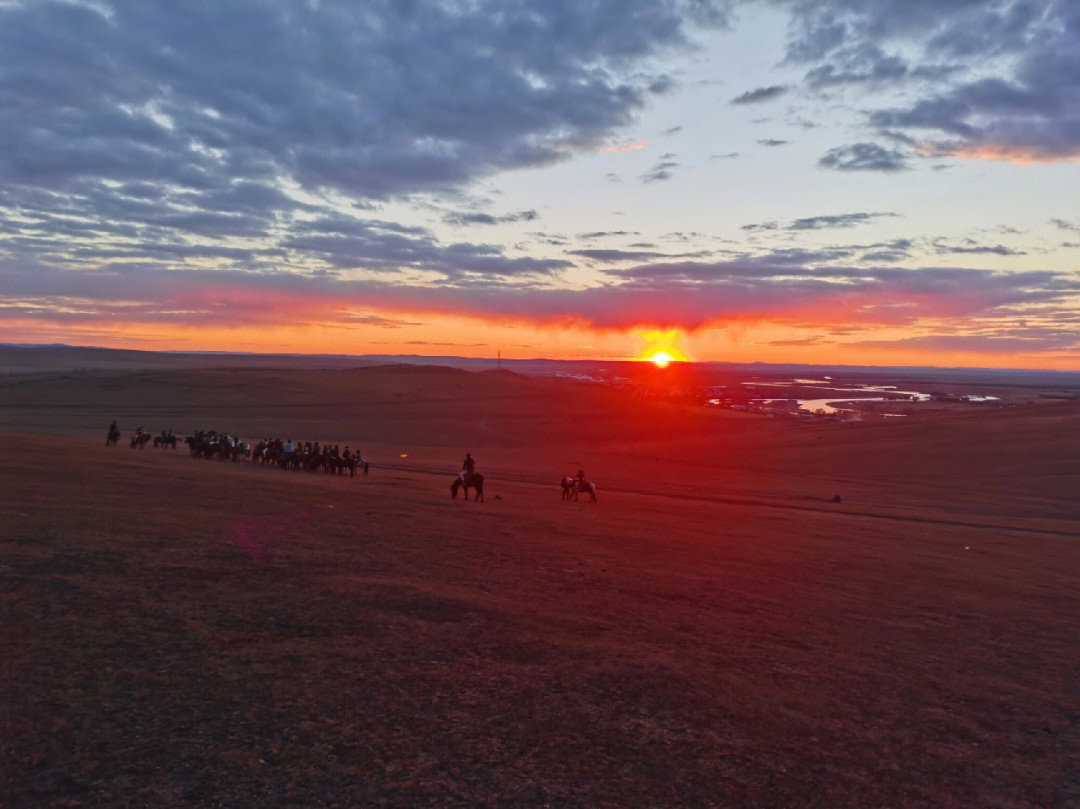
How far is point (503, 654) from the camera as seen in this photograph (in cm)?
794

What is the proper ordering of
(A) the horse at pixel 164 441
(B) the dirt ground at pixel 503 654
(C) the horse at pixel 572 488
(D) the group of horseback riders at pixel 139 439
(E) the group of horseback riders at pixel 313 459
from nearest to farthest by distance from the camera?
(B) the dirt ground at pixel 503 654, (C) the horse at pixel 572 488, (E) the group of horseback riders at pixel 313 459, (D) the group of horseback riders at pixel 139 439, (A) the horse at pixel 164 441

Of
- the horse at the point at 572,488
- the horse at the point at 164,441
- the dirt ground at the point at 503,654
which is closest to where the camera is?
the dirt ground at the point at 503,654

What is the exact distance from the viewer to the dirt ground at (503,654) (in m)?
5.62

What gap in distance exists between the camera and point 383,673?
724 cm

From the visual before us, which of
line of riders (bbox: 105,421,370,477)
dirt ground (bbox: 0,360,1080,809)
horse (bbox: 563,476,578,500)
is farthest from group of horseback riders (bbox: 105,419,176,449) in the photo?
horse (bbox: 563,476,578,500)

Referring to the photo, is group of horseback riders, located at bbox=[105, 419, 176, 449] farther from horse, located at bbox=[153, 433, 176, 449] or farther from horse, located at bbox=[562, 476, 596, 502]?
horse, located at bbox=[562, 476, 596, 502]

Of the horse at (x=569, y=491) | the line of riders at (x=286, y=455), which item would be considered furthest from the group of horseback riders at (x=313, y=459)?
the horse at (x=569, y=491)

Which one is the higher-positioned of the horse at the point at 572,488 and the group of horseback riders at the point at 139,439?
the group of horseback riders at the point at 139,439

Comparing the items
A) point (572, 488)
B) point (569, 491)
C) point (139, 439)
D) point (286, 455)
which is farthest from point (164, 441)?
point (572, 488)

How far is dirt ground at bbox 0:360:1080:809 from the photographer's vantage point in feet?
18.4

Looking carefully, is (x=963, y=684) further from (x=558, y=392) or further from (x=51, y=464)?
(x=558, y=392)

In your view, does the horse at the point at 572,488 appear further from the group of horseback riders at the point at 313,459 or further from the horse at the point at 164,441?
the horse at the point at 164,441

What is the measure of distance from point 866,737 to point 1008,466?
3748 centimetres

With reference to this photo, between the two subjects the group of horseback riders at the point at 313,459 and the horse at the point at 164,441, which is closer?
the group of horseback riders at the point at 313,459
